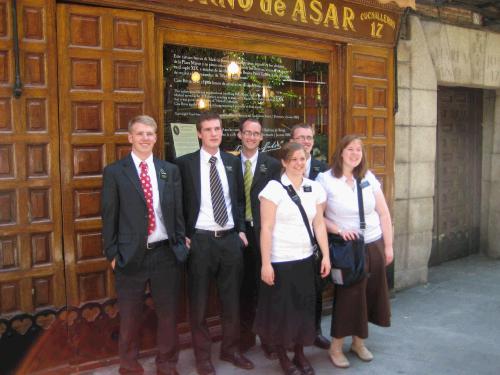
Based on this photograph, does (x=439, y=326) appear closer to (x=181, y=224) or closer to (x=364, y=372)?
(x=364, y=372)

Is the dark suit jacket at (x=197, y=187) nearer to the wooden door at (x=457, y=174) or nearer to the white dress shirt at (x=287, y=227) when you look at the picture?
the white dress shirt at (x=287, y=227)

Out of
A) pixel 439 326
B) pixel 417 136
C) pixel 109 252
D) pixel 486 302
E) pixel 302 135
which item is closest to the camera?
pixel 109 252

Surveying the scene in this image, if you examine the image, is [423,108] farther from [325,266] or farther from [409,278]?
[325,266]

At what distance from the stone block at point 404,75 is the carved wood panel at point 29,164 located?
4206mm

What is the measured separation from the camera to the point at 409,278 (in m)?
6.77

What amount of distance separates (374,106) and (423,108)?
1000mm

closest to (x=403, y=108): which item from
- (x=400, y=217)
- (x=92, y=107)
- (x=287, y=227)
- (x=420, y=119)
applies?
(x=420, y=119)

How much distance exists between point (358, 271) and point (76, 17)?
2966 millimetres

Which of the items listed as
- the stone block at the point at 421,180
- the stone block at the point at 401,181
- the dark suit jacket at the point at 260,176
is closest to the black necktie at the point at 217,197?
the dark suit jacket at the point at 260,176

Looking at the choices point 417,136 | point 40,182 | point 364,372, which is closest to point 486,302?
point 417,136

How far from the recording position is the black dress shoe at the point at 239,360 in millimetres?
4223

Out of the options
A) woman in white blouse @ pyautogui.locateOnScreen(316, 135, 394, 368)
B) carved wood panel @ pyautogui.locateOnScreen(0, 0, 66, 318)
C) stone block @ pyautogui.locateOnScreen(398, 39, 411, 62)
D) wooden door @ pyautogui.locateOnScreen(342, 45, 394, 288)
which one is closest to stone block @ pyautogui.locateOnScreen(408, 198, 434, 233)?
wooden door @ pyautogui.locateOnScreen(342, 45, 394, 288)

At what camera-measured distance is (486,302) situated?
20.2ft

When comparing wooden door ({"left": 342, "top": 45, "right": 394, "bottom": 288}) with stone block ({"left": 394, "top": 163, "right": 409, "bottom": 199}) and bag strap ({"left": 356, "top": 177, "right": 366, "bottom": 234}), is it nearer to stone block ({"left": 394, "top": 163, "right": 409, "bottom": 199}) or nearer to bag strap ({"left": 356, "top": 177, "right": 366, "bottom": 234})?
stone block ({"left": 394, "top": 163, "right": 409, "bottom": 199})
